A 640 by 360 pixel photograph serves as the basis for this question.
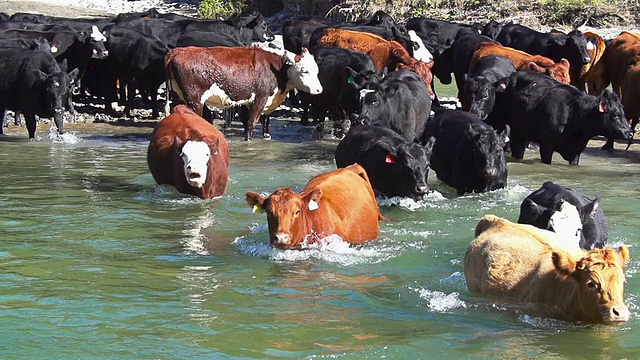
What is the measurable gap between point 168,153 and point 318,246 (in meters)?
3.55

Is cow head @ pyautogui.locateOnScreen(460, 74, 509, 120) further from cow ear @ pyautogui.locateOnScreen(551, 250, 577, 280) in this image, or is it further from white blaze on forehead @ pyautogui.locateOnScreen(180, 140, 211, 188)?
cow ear @ pyautogui.locateOnScreen(551, 250, 577, 280)

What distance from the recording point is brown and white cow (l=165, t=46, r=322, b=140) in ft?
54.2

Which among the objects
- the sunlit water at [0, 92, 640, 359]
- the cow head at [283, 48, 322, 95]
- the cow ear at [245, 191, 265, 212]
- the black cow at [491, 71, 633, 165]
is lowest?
the sunlit water at [0, 92, 640, 359]

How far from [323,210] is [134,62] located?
10.9 metres

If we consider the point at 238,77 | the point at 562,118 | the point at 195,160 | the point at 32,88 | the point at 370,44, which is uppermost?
the point at 370,44

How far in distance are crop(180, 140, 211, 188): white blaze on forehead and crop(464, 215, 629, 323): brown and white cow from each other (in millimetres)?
4229

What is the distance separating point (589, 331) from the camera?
22.4ft

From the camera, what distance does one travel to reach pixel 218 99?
1680 centimetres

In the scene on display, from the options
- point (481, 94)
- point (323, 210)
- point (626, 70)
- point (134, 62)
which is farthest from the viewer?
point (134, 62)

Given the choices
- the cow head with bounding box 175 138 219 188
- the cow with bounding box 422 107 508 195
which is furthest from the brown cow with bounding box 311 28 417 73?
the cow head with bounding box 175 138 219 188

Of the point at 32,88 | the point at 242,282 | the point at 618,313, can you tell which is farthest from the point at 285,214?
the point at 32,88

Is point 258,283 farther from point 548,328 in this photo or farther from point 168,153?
point 168,153

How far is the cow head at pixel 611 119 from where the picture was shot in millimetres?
14656

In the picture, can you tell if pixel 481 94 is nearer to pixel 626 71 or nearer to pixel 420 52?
pixel 626 71
